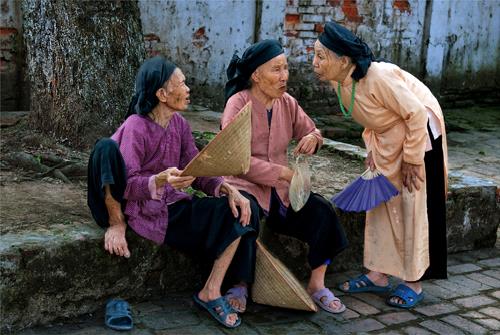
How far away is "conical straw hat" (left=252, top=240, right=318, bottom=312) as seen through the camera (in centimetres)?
394

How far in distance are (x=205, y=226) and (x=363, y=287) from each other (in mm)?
1131

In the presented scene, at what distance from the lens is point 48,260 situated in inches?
144

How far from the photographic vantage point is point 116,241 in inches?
149

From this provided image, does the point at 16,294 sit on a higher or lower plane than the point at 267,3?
lower

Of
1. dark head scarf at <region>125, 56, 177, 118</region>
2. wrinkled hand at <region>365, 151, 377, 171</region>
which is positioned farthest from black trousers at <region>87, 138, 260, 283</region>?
wrinkled hand at <region>365, 151, 377, 171</region>

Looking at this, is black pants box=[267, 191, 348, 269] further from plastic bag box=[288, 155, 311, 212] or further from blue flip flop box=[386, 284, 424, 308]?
blue flip flop box=[386, 284, 424, 308]

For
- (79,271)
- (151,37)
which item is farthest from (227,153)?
(151,37)

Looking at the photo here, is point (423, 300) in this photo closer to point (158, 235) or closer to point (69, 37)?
point (158, 235)

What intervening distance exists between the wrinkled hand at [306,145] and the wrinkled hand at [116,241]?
1031mm

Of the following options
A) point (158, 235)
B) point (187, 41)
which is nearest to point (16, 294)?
point (158, 235)

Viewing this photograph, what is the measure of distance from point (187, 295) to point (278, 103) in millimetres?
1146

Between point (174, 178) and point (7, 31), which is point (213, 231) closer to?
point (174, 178)

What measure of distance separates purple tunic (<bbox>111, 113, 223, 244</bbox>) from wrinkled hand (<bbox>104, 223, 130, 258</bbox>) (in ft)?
0.23

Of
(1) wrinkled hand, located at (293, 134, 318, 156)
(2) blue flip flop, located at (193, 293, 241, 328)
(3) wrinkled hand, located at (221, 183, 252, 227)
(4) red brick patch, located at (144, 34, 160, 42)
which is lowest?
(2) blue flip flop, located at (193, 293, 241, 328)
